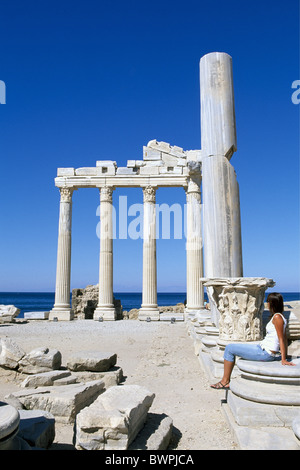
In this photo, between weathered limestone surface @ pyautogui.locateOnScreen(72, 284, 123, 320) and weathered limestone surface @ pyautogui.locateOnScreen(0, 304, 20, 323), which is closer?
weathered limestone surface @ pyautogui.locateOnScreen(0, 304, 20, 323)

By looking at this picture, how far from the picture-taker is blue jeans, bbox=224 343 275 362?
6227 mm

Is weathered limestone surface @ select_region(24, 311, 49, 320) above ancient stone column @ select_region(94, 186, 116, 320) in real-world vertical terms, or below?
below

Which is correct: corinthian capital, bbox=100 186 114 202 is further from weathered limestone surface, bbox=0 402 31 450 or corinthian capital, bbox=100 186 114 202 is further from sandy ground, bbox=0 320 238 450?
weathered limestone surface, bbox=0 402 31 450

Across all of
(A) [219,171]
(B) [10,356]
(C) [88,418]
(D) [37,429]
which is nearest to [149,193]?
(A) [219,171]

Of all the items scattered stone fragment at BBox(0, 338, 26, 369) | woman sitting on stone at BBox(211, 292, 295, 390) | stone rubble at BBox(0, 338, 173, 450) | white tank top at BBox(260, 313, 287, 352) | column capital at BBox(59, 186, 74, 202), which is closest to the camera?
stone rubble at BBox(0, 338, 173, 450)

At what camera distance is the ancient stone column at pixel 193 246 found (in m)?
25.5

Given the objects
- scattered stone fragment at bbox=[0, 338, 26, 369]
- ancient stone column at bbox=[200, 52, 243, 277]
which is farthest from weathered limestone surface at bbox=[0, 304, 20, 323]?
ancient stone column at bbox=[200, 52, 243, 277]

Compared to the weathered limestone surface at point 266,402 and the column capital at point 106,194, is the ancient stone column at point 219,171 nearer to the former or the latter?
the weathered limestone surface at point 266,402

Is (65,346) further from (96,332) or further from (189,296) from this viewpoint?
(189,296)

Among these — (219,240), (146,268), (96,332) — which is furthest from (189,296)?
(219,240)

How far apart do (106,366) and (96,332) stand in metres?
10.5

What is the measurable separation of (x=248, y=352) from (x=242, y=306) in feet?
8.46

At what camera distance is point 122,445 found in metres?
4.62

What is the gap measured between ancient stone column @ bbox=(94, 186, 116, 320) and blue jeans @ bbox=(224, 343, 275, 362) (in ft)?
68.2
